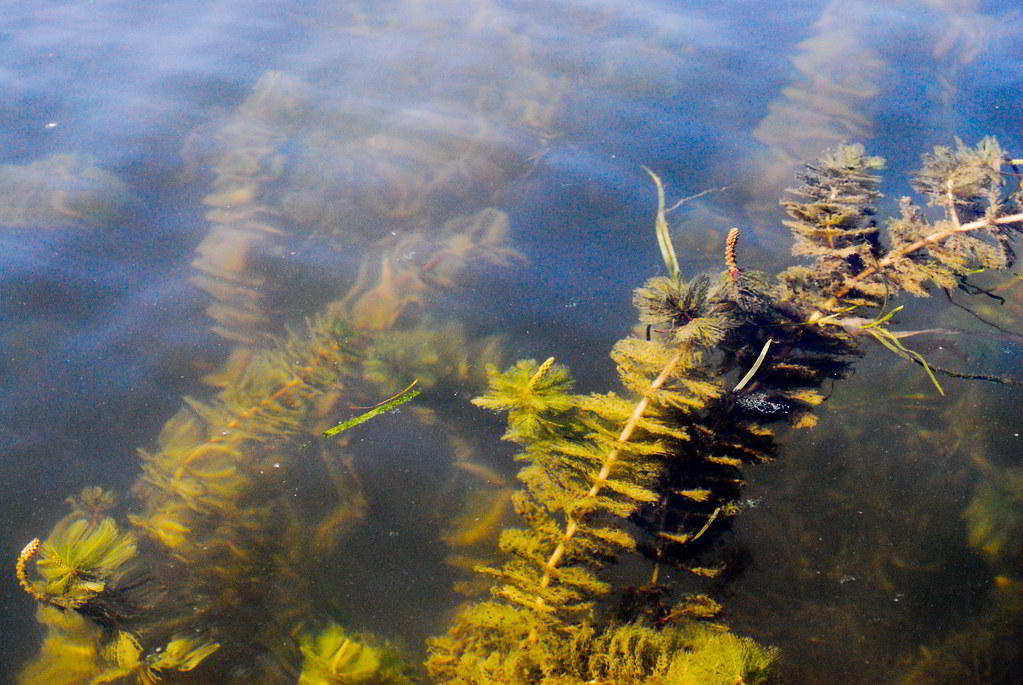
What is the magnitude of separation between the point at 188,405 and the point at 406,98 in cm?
300

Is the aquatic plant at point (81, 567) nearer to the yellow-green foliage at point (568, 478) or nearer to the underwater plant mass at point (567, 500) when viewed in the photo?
the underwater plant mass at point (567, 500)

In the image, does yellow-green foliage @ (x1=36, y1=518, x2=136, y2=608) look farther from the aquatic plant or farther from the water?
the water

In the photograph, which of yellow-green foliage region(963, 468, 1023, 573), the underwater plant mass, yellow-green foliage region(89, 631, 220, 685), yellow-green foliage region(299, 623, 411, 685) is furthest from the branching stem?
yellow-green foliage region(89, 631, 220, 685)

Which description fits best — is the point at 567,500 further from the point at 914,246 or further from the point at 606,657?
the point at 914,246

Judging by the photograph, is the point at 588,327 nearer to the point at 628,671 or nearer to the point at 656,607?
the point at 656,607

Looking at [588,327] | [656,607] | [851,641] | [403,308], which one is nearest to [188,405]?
[403,308]

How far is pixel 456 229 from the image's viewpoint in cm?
458

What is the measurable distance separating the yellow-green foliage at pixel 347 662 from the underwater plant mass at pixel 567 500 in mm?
10

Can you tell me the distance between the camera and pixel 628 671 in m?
2.69

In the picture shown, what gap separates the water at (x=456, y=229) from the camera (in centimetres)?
364

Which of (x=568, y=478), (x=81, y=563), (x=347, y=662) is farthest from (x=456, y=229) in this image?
(x=81, y=563)

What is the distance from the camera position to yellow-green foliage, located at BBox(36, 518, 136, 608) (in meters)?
3.01

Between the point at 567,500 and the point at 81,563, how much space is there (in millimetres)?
2186

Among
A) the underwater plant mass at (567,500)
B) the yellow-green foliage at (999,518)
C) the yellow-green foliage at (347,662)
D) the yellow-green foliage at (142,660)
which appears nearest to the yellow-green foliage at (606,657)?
the underwater plant mass at (567,500)
